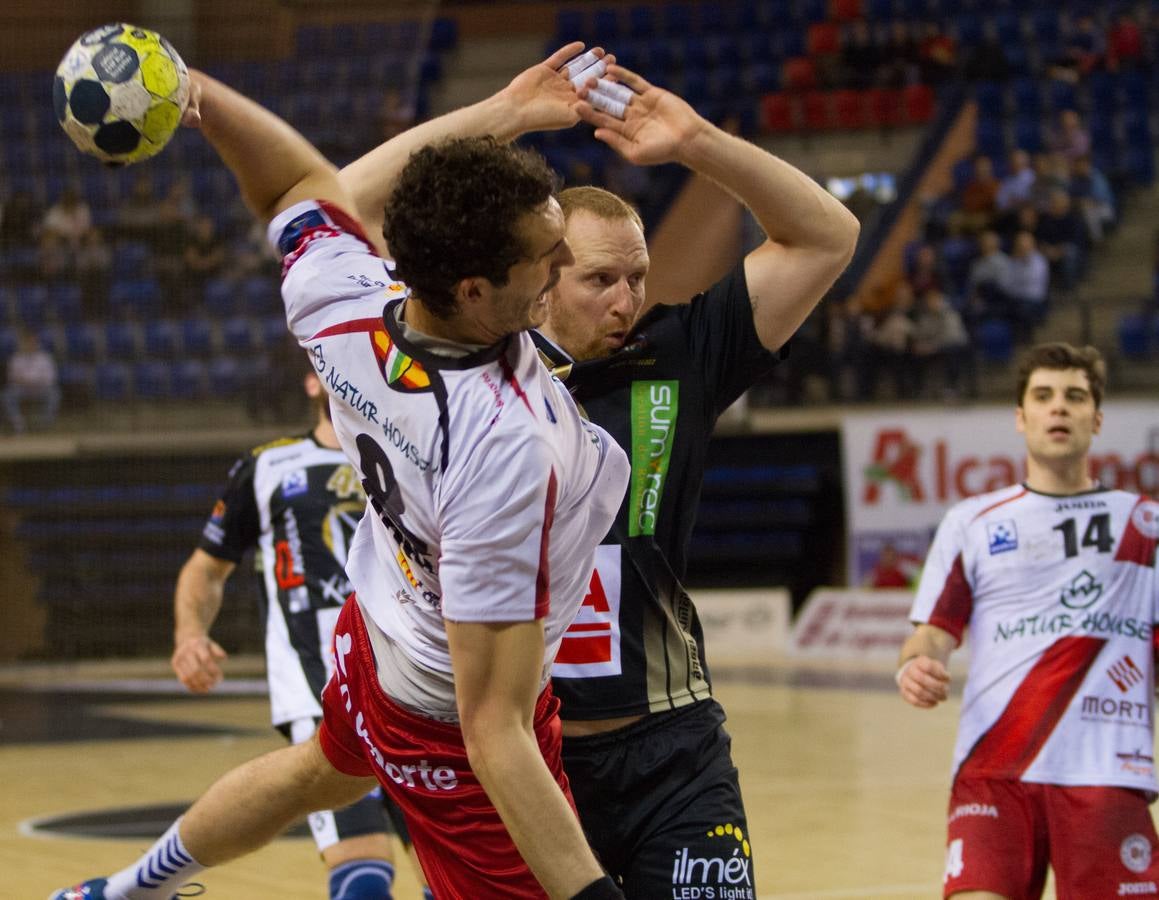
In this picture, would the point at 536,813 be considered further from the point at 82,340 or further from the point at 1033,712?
the point at 82,340

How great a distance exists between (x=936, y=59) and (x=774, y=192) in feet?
65.6

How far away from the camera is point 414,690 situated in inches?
119

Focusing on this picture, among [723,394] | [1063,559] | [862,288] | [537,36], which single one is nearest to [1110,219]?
Result: [862,288]

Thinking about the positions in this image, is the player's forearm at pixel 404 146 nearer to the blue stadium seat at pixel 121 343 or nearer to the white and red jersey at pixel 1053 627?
the white and red jersey at pixel 1053 627

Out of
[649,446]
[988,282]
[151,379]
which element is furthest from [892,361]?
[649,446]

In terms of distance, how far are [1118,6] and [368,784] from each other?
2161 centimetres

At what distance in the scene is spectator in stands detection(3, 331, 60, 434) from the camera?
55.7ft

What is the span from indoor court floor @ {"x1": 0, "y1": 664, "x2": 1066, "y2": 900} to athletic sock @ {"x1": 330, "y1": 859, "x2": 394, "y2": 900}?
1695mm

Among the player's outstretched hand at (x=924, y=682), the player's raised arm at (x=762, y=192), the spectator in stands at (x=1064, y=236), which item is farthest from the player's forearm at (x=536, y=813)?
the spectator in stands at (x=1064, y=236)

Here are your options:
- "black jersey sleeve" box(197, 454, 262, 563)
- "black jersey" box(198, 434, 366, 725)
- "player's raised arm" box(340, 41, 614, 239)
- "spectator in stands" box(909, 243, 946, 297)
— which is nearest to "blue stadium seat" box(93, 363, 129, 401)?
"spectator in stands" box(909, 243, 946, 297)

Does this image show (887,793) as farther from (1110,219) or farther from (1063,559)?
(1110,219)

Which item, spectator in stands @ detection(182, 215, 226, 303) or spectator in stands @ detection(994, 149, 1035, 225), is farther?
spectator in stands @ detection(994, 149, 1035, 225)

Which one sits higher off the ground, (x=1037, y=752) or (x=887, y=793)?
(x=1037, y=752)

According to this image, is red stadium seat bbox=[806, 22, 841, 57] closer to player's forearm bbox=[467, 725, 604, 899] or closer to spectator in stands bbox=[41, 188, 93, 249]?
spectator in stands bbox=[41, 188, 93, 249]
